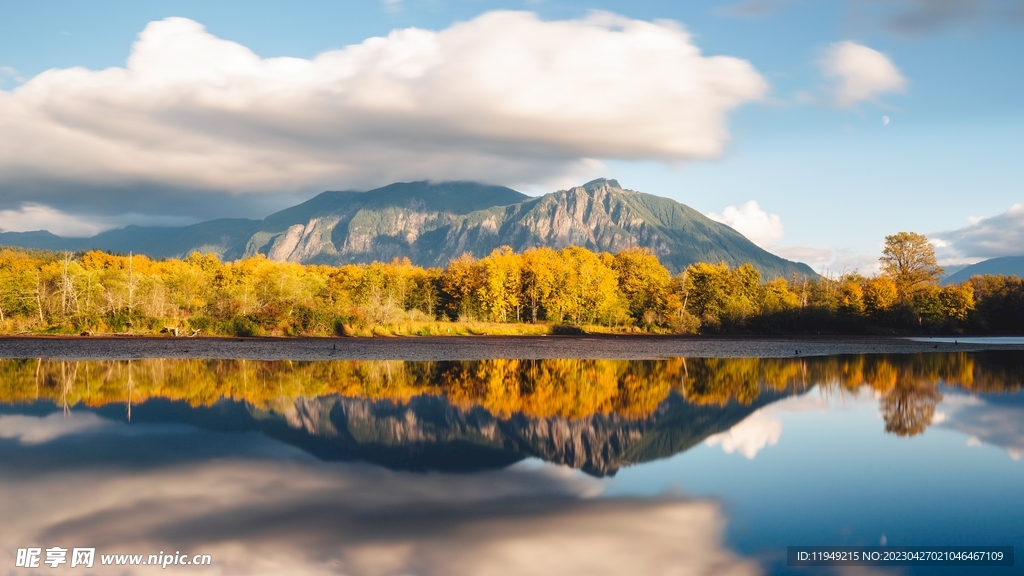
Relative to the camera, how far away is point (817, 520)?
1245cm

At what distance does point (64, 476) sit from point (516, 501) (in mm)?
9405

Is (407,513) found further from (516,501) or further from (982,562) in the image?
(982,562)

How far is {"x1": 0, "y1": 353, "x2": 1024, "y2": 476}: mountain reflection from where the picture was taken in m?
18.2

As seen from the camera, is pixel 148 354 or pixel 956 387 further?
pixel 148 354

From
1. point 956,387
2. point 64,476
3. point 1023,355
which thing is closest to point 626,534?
point 64,476

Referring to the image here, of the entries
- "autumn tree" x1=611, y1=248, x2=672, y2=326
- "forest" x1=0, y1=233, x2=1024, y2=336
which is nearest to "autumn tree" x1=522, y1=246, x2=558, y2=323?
"forest" x1=0, y1=233, x2=1024, y2=336

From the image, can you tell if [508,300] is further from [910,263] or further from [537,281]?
[910,263]

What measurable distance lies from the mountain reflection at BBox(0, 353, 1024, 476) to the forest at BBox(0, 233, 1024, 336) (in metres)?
36.3

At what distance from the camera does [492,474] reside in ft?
49.7

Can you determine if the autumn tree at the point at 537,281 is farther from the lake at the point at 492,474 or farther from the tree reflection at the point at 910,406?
the lake at the point at 492,474

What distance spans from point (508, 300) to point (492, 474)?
89191 millimetres

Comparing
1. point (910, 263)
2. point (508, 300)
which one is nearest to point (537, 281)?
point (508, 300)

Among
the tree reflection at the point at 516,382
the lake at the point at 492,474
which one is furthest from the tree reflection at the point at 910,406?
the lake at the point at 492,474

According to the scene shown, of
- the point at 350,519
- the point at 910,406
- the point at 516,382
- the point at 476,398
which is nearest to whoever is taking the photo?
the point at 350,519
